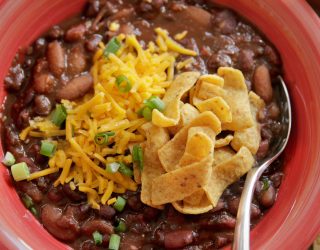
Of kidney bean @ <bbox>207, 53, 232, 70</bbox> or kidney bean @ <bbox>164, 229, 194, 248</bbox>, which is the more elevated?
kidney bean @ <bbox>207, 53, 232, 70</bbox>

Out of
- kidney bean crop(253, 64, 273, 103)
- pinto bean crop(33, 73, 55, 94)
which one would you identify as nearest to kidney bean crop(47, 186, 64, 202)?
pinto bean crop(33, 73, 55, 94)

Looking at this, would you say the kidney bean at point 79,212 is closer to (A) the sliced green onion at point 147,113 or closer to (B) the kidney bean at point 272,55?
(A) the sliced green onion at point 147,113

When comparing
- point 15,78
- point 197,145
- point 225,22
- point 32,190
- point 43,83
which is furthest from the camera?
point 225,22

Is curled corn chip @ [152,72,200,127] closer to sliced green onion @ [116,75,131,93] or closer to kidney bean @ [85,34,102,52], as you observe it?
sliced green onion @ [116,75,131,93]

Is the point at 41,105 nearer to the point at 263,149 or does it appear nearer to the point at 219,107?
the point at 219,107

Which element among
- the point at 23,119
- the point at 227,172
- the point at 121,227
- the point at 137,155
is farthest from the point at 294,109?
the point at 23,119

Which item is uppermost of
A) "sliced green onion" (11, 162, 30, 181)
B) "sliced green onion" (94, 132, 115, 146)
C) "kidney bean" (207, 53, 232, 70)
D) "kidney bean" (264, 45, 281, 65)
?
"kidney bean" (207, 53, 232, 70)
